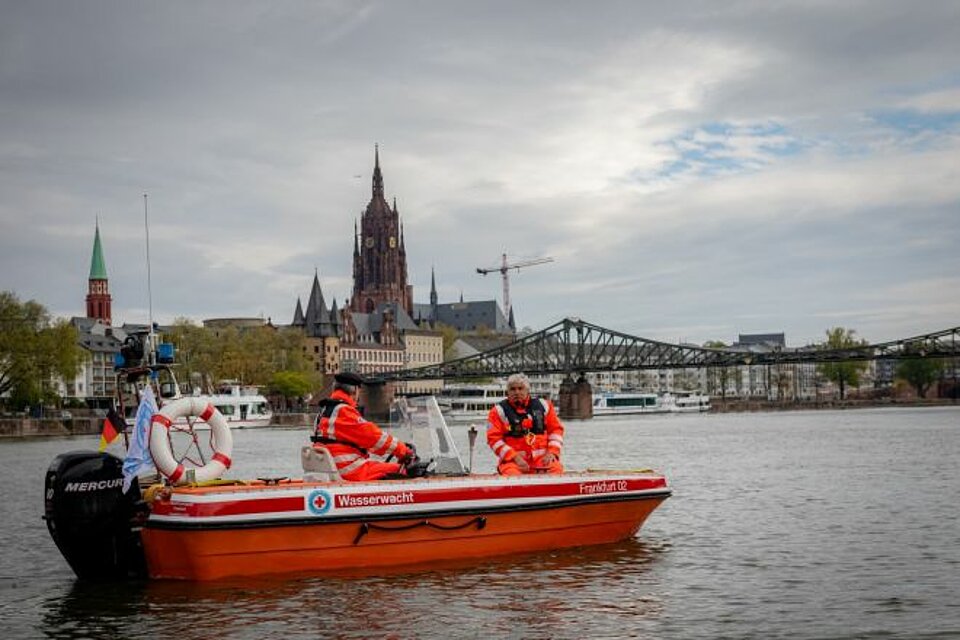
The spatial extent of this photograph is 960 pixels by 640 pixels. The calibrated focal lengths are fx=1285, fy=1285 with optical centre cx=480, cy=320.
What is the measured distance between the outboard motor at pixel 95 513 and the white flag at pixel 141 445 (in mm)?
76

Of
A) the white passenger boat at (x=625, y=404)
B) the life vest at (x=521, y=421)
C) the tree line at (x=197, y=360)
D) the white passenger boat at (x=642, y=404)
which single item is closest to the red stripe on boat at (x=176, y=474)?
the life vest at (x=521, y=421)

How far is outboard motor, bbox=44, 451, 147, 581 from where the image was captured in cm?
1423

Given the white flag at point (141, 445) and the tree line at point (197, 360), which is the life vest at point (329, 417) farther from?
the tree line at point (197, 360)

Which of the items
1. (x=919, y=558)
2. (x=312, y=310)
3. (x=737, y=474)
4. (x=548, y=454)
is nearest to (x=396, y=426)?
(x=548, y=454)

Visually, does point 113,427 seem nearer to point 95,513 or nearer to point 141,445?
point 141,445

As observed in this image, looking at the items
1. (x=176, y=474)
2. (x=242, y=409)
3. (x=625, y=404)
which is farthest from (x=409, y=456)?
(x=625, y=404)

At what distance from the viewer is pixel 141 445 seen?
14.7 m

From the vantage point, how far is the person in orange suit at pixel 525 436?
1669cm

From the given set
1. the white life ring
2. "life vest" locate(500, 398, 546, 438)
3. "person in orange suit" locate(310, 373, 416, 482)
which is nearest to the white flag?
the white life ring

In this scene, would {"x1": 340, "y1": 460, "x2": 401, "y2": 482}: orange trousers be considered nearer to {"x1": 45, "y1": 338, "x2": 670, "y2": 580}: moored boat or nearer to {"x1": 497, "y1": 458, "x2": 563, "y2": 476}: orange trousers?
{"x1": 45, "y1": 338, "x2": 670, "y2": 580}: moored boat

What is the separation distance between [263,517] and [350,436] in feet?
5.00

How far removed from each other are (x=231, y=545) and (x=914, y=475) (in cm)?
2365

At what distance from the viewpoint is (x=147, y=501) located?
14.4 m

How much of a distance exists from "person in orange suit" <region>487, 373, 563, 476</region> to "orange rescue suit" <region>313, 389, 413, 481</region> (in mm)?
2015
